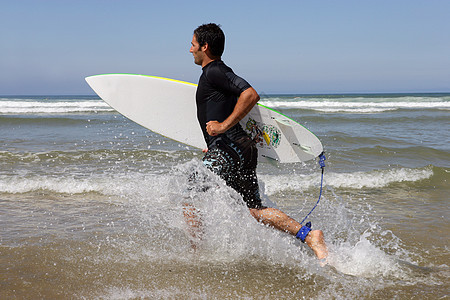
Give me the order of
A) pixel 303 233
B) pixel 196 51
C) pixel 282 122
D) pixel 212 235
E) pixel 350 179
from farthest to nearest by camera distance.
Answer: pixel 350 179, pixel 282 122, pixel 212 235, pixel 303 233, pixel 196 51

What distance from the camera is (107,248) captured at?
10.6 ft

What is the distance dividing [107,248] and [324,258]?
1776 millimetres

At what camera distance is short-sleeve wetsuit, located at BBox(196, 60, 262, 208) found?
8.72ft

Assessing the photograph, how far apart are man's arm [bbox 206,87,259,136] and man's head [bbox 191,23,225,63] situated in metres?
0.39

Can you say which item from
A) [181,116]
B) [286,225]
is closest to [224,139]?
[286,225]

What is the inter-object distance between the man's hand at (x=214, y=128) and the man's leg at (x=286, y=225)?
691 millimetres

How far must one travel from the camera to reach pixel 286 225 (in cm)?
286

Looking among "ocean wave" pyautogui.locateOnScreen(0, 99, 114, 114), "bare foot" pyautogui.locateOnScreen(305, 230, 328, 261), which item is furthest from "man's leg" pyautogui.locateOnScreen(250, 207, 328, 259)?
"ocean wave" pyautogui.locateOnScreen(0, 99, 114, 114)

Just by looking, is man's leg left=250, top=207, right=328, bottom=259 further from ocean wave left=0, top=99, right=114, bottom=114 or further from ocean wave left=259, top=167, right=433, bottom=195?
ocean wave left=0, top=99, right=114, bottom=114

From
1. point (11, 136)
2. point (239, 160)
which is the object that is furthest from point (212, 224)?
point (11, 136)

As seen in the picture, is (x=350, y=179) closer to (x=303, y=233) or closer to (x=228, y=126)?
(x=303, y=233)

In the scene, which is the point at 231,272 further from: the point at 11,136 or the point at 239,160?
the point at 11,136

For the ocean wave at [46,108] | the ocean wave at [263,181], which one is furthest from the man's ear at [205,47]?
the ocean wave at [46,108]

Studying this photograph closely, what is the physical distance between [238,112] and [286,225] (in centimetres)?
94
